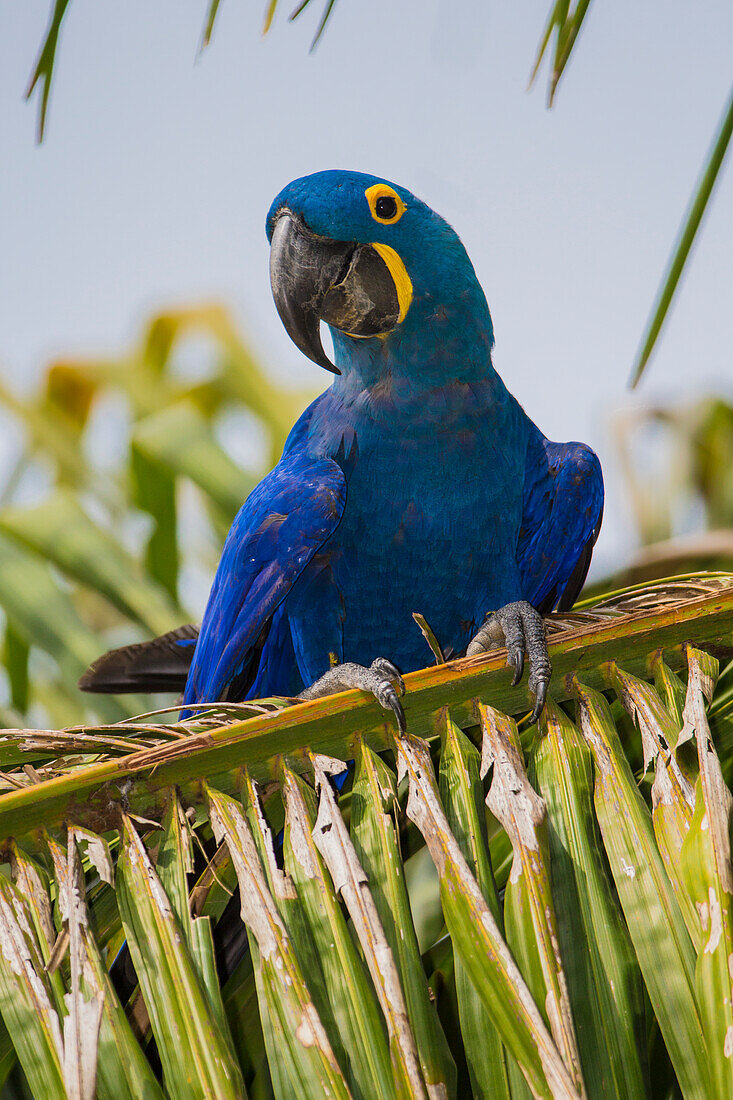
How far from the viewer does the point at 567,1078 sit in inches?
24.7

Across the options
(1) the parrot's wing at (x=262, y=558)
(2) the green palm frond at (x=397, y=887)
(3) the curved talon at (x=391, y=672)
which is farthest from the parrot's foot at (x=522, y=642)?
(1) the parrot's wing at (x=262, y=558)

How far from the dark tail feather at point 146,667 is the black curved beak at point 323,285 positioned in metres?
0.52

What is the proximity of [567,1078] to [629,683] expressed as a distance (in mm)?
388

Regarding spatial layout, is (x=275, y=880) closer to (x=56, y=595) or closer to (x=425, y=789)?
(x=425, y=789)

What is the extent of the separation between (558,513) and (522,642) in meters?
0.56

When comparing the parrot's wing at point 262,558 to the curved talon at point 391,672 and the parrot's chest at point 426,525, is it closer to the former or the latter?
the parrot's chest at point 426,525

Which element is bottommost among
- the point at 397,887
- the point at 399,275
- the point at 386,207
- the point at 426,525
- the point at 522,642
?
the point at 397,887

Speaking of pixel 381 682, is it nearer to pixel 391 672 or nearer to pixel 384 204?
pixel 391 672

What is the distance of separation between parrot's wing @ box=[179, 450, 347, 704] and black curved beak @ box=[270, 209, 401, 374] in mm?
208

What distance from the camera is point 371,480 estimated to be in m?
1.39

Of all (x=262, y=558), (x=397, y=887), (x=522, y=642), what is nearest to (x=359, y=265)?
(x=262, y=558)

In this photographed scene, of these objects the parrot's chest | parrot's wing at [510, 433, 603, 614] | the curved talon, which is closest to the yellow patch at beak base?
the parrot's chest

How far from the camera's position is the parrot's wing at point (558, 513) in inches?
59.3

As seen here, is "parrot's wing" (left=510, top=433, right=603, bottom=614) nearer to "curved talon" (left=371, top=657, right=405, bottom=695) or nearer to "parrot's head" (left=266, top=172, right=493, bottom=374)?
"parrot's head" (left=266, top=172, right=493, bottom=374)
